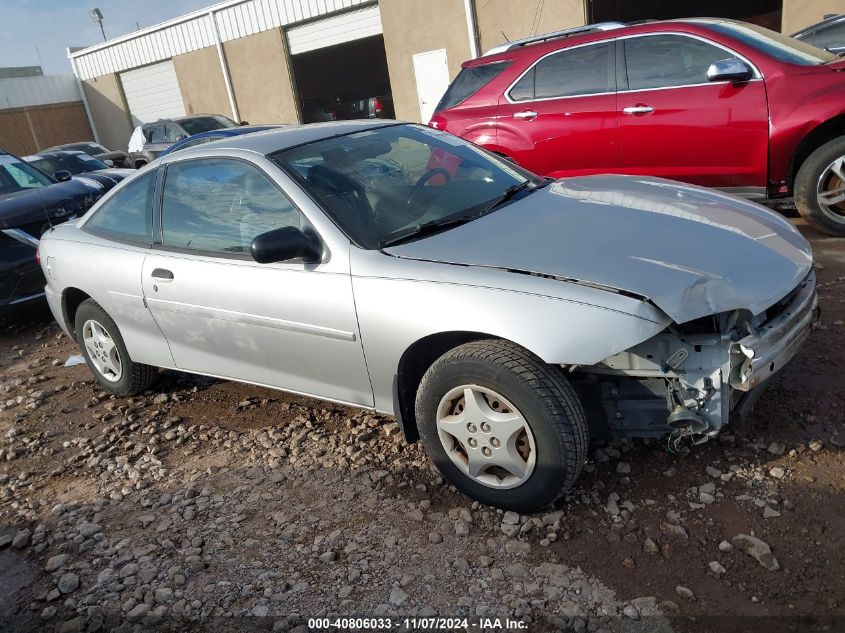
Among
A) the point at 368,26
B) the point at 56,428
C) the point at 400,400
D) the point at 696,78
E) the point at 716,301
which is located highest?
the point at 368,26

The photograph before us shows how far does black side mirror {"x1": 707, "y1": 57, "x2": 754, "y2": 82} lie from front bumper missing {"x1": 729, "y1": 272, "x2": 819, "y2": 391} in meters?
3.01

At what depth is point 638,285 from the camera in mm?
2559

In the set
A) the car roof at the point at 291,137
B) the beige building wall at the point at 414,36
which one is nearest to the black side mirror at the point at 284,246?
the car roof at the point at 291,137

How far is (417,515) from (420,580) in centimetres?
40

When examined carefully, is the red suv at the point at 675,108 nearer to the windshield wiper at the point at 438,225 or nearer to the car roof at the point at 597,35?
the car roof at the point at 597,35

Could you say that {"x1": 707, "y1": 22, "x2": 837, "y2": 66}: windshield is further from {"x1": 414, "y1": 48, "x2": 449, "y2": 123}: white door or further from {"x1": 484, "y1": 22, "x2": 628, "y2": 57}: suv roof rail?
{"x1": 414, "y1": 48, "x2": 449, "y2": 123}: white door

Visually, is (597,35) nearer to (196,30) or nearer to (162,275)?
(162,275)

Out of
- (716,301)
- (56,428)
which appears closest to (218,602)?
(716,301)

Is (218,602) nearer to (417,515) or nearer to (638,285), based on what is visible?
(417,515)

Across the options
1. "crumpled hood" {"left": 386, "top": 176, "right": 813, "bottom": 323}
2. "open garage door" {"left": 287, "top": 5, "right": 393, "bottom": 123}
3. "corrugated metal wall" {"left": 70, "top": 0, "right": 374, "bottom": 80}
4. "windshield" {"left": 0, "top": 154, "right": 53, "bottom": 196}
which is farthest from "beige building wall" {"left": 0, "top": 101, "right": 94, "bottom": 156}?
"crumpled hood" {"left": 386, "top": 176, "right": 813, "bottom": 323}

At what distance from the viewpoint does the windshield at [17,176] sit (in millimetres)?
7331

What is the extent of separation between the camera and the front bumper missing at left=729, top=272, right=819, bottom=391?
2.53m

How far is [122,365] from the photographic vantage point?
455 centimetres

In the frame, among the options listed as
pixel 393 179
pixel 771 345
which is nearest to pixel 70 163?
pixel 393 179
